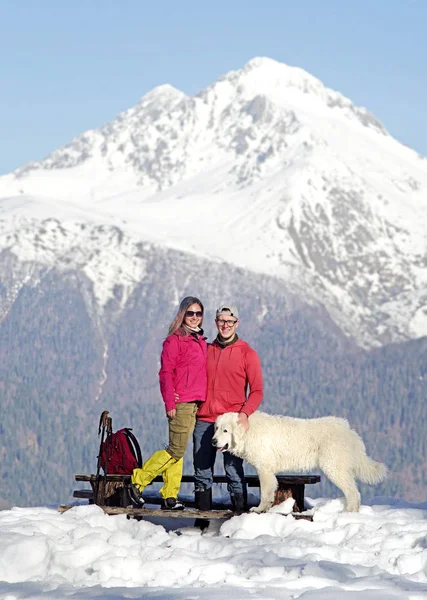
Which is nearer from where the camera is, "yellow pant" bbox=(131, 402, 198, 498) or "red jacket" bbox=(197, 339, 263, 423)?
"yellow pant" bbox=(131, 402, 198, 498)

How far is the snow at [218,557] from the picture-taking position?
1204 cm

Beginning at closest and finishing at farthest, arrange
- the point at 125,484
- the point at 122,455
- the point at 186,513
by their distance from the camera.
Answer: the point at 186,513 < the point at 125,484 < the point at 122,455

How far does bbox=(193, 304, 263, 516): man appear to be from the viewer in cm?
1673

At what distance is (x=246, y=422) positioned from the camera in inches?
651

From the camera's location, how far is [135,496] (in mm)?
16609

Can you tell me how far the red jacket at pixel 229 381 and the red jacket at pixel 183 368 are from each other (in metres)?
0.16

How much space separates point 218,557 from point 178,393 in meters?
3.32

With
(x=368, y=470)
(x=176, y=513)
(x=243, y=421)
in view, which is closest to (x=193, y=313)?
(x=243, y=421)

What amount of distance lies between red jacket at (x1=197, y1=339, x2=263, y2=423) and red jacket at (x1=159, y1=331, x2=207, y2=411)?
163 mm

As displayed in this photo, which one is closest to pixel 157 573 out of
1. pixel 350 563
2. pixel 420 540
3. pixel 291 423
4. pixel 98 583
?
pixel 98 583

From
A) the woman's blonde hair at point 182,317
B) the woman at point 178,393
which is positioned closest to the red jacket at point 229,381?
the woman at point 178,393

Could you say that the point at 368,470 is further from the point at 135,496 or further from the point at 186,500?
the point at 135,496

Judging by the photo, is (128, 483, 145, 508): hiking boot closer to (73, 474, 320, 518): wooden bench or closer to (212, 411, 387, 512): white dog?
(73, 474, 320, 518): wooden bench

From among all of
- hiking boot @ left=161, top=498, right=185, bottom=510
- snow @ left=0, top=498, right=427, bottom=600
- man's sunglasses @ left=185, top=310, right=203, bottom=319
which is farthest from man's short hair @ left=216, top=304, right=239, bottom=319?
snow @ left=0, top=498, right=427, bottom=600
